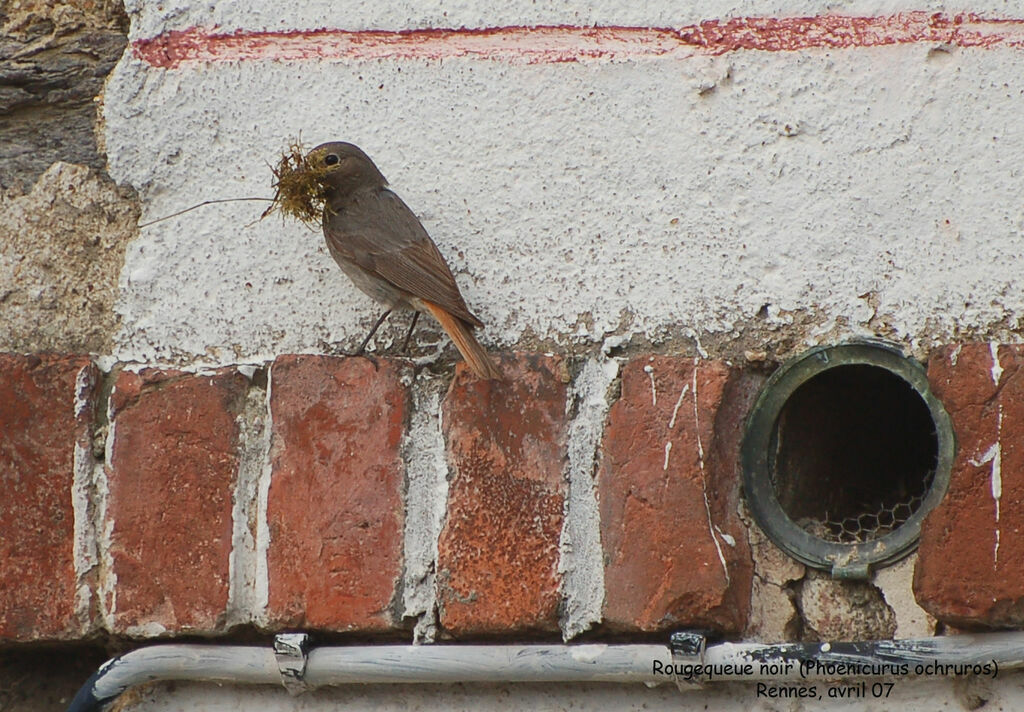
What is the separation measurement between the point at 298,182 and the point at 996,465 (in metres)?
1.12

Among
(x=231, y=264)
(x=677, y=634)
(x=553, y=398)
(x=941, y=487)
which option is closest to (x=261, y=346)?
(x=231, y=264)

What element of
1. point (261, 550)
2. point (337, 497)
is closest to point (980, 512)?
point (337, 497)

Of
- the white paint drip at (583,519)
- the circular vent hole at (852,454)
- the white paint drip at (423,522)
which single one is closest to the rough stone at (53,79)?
the white paint drip at (423,522)

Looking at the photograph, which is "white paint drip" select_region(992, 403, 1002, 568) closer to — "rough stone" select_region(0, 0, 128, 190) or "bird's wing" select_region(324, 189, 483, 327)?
"bird's wing" select_region(324, 189, 483, 327)

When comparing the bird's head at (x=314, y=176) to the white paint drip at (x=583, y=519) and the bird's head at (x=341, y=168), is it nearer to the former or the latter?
the bird's head at (x=341, y=168)

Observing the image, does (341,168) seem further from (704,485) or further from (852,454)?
(852,454)

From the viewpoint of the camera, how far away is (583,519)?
6.10 ft

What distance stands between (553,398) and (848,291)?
0.45 meters

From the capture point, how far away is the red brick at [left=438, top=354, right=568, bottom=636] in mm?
1845

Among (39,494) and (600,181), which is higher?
(600,181)

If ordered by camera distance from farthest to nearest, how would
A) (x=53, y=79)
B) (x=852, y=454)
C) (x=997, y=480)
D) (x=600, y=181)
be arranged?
(x=852, y=454) < (x=53, y=79) < (x=600, y=181) < (x=997, y=480)

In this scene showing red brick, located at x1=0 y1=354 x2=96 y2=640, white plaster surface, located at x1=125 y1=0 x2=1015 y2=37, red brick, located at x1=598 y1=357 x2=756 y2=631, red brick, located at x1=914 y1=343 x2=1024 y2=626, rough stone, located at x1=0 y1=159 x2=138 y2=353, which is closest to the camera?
red brick, located at x1=914 y1=343 x2=1024 y2=626

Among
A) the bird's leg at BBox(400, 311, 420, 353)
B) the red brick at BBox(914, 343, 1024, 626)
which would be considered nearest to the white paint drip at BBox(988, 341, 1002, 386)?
the red brick at BBox(914, 343, 1024, 626)

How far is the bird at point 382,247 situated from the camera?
206cm
